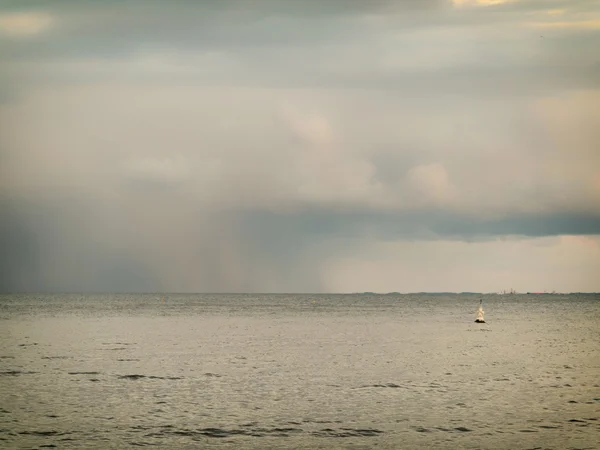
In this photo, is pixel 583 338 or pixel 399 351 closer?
pixel 399 351

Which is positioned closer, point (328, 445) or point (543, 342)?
point (328, 445)

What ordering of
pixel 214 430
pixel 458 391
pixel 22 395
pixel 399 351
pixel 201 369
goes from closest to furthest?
pixel 214 430
pixel 22 395
pixel 458 391
pixel 201 369
pixel 399 351

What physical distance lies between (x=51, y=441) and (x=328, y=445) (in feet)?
49.4

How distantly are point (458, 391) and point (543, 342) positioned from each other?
6161 cm

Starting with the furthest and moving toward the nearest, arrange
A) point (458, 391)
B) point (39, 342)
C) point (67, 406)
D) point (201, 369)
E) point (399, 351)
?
1. point (39, 342)
2. point (399, 351)
3. point (201, 369)
4. point (458, 391)
5. point (67, 406)

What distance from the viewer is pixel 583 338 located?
12712 cm

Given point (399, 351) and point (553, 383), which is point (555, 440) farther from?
point (399, 351)

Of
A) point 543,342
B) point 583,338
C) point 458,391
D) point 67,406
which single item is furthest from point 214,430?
point 583,338

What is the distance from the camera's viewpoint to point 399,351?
9575cm

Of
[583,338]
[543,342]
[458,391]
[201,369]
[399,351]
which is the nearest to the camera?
[458,391]

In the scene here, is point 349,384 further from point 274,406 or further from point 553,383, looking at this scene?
point 553,383

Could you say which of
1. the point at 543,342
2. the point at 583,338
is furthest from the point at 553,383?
the point at 583,338

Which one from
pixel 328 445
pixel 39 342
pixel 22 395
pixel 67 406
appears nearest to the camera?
pixel 328 445

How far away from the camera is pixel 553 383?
216 feet
